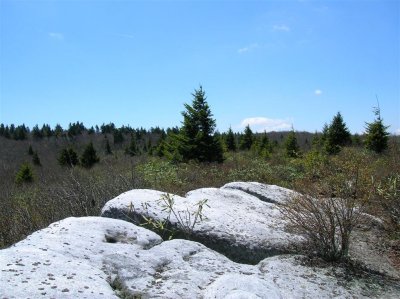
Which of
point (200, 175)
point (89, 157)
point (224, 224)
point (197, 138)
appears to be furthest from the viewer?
point (89, 157)

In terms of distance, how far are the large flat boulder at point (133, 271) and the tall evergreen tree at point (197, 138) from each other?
512 inches

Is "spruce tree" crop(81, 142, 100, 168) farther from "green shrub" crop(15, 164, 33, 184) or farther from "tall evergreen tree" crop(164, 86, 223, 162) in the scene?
"tall evergreen tree" crop(164, 86, 223, 162)

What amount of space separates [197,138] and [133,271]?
47.2 ft

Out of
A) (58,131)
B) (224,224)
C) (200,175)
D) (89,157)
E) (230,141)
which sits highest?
(58,131)

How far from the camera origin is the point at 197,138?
17625 mm

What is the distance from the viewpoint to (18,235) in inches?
222

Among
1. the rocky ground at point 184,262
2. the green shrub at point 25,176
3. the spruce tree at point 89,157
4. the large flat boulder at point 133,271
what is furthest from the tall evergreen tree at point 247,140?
the large flat boulder at point 133,271

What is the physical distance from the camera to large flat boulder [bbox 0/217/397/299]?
2.79 metres

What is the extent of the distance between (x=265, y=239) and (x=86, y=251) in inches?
91.1

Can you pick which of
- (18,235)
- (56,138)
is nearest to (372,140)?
(18,235)

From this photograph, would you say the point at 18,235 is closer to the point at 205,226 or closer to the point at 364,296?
the point at 205,226

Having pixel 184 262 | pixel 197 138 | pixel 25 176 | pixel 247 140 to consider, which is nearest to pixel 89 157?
pixel 25 176

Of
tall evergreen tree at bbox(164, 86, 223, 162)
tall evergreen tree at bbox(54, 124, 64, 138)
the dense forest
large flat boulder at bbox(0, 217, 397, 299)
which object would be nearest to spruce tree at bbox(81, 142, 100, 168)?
the dense forest

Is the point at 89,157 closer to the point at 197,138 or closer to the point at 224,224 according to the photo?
the point at 197,138
